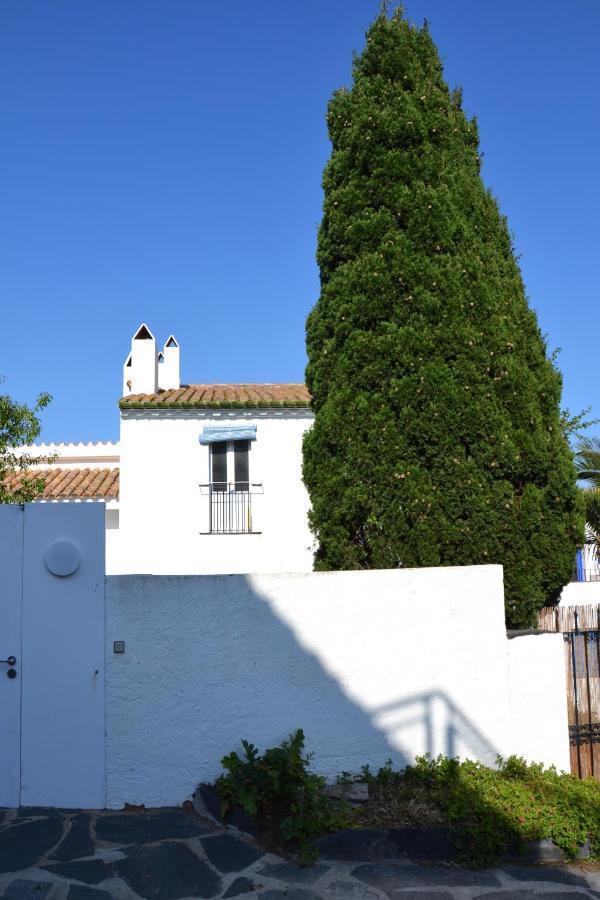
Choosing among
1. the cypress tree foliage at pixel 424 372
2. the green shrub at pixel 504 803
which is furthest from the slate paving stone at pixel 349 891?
the cypress tree foliage at pixel 424 372

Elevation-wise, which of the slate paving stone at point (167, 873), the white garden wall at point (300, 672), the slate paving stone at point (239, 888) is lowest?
the slate paving stone at point (239, 888)

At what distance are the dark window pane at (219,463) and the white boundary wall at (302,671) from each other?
34.9 feet

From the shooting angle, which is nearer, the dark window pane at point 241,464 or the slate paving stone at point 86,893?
the slate paving stone at point 86,893

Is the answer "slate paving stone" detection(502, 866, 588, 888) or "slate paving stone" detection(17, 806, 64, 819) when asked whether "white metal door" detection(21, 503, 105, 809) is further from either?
"slate paving stone" detection(502, 866, 588, 888)

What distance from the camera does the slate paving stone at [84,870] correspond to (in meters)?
4.81

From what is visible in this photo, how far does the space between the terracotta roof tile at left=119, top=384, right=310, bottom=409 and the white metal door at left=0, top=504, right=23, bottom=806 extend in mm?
10306

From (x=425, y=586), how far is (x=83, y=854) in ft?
10.7

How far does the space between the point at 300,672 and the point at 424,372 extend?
3.32 m

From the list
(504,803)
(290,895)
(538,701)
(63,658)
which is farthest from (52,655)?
(538,701)

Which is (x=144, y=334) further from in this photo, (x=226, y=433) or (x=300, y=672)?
(x=300, y=672)

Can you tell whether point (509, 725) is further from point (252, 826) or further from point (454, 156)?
point (454, 156)

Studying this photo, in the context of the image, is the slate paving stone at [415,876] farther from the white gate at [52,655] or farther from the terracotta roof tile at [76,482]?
the terracotta roof tile at [76,482]

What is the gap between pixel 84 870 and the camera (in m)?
4.91

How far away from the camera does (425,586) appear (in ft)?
20.8
